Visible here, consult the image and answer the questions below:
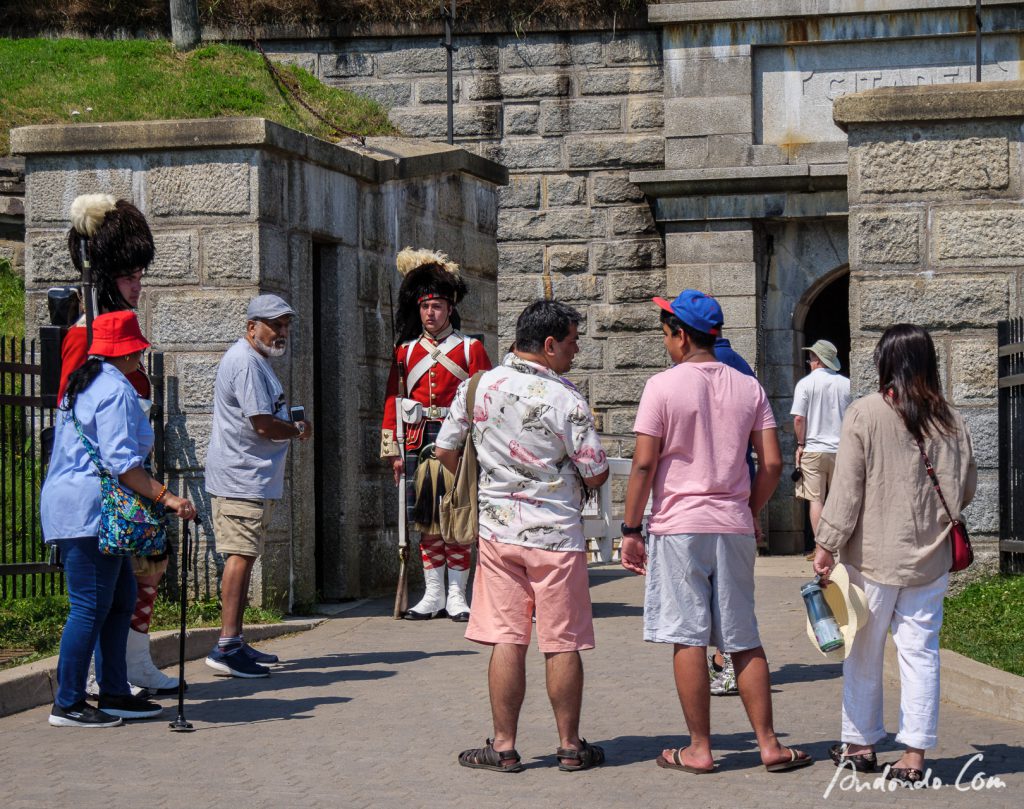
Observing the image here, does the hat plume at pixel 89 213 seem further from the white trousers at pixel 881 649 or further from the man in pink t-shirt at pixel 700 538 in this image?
the white trousers at pixel 881 649

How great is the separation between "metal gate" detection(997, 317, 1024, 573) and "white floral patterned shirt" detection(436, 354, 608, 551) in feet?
12.2

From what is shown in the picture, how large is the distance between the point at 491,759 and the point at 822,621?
129 centimetres

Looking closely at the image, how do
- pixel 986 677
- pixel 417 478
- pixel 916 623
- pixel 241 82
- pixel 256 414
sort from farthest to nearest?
pixel 241 82
pixel 417 478
pixel 256 414
pixel 986 677
pixel 916 623

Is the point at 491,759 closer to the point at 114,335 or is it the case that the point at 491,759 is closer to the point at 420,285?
the point at 114,335

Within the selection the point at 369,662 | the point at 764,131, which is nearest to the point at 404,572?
the point at 369,662

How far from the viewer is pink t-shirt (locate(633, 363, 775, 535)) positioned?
6129mm

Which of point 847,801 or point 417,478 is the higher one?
point 417,478

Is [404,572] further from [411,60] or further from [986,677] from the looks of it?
[411,60]

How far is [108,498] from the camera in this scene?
684cm

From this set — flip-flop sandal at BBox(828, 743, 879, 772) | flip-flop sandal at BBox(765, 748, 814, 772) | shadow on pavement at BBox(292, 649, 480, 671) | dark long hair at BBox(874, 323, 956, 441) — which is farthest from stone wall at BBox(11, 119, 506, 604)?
dark long hair at BBox(874, 323, 956, 441)

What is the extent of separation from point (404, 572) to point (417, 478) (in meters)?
0.60

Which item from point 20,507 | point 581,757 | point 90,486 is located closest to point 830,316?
point 20,507

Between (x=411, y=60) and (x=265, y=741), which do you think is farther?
(x=411, y=60)

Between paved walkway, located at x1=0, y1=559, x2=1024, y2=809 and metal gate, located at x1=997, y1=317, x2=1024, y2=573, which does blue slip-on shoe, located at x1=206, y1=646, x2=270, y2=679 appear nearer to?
paved walkway, located at x1=0, y1=559, x2=1024, y2=809
